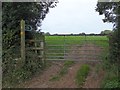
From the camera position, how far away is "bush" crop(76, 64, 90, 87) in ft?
35.3

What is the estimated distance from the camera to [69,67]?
42.0ft

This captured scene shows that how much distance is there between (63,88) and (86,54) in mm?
3879

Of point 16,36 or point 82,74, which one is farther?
point 16,36

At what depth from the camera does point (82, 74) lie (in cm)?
1154

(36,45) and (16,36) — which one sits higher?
(16,36)

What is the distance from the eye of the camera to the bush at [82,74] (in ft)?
35.3

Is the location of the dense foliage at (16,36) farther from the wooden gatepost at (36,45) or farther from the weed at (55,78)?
the weed at (55,78)

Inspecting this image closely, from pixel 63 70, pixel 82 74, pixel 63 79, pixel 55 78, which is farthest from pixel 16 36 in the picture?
pixel 82 74

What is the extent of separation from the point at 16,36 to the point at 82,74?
10.1 feet

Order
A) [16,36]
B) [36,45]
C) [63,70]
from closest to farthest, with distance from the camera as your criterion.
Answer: [63,70]
[16,36]
[36,45]

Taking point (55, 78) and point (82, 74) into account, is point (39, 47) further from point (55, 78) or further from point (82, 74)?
point (82, 74)

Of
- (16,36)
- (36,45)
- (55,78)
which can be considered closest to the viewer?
(55,78)

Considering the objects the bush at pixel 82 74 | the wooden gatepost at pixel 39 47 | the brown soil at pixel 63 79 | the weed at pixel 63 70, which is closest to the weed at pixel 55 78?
the weed at pixel 63 70

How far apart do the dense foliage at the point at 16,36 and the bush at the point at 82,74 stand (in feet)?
5.15
